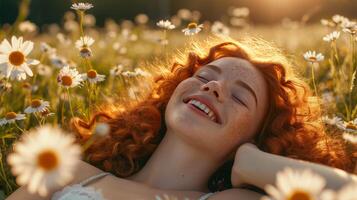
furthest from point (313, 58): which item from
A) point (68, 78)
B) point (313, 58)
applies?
point (68, 78)

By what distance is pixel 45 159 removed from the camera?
4.41 ft

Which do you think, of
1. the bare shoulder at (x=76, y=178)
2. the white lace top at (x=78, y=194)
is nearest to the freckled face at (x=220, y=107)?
the white lace top at (x=78, y=194)

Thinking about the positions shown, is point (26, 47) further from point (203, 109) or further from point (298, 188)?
point (298, 188)

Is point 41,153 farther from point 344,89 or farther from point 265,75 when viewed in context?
point 344,89

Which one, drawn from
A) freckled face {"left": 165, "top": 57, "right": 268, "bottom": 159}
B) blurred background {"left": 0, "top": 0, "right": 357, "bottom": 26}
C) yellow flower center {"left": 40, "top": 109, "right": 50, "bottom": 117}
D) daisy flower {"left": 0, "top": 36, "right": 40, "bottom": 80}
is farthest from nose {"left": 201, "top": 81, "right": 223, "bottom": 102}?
blurred background {"left": 0, "top": 0, "right": 357, "bottom": 26}

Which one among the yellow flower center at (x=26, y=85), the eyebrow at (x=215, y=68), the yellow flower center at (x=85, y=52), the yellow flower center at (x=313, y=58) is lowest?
the yellow flower center at (x=26, y=85)

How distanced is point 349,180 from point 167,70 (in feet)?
4.56

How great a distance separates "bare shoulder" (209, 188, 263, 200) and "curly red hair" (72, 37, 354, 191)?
424mm

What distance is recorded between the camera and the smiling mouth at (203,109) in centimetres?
255

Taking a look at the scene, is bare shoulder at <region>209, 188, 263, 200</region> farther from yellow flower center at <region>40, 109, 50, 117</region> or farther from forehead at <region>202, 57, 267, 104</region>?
yellow flower center at <region>40, 109, 50, 117</region>

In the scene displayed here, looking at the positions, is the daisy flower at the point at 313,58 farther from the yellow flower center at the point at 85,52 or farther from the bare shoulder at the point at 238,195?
the bare shoulder at the point at 238,195

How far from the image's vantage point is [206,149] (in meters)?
2.62

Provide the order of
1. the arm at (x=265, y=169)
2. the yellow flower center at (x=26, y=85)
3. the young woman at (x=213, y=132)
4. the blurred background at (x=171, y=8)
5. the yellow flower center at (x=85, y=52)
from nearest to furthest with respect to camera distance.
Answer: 1. the arm at (x=265, y=169)
2. the young woman at (x=213, y=132)
3. the yellow flower center at (x=85, y=52)
4. the yellow flower center at (x=26, y=85)
5. the blurred background at (x=171, y=8)

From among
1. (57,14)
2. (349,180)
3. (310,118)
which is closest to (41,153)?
(349,180)
